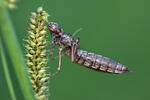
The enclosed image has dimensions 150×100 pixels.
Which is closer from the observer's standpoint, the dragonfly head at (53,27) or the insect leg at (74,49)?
the dragonfly head at (53,27)

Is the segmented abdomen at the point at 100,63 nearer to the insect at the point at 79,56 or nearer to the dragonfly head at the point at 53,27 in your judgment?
the insect at the point at 79,56

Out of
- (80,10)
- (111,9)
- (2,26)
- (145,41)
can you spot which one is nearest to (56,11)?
(80,10)

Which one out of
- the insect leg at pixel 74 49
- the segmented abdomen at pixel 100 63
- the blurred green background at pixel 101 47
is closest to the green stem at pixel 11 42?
the segmented abdomen at pixel 100 63

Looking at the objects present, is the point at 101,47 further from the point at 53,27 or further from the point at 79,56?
the point at 53,27

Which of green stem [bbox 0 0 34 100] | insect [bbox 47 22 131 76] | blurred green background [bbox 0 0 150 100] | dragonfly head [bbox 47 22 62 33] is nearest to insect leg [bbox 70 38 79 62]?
insect [bbox 47 22 131 76]

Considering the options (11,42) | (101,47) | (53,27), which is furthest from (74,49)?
(11,42)

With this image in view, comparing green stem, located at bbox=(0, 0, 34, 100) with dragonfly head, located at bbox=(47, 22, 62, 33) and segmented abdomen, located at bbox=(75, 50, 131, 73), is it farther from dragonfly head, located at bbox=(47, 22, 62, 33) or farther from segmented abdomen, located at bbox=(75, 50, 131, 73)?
segmented abdomen, located at bbox=(75, 50, 131, 73)
